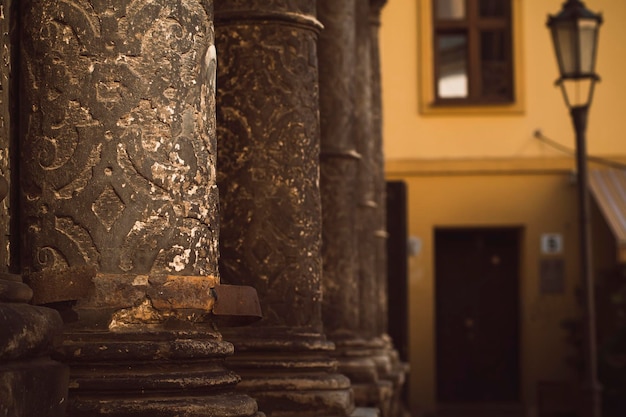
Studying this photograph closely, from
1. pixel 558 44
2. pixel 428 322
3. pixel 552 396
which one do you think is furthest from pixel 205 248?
pixel 428 322

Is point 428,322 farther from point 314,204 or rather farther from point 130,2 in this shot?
point 130,2

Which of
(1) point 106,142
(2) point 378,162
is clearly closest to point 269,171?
(1) point 106,142

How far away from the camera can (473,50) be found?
2161cm

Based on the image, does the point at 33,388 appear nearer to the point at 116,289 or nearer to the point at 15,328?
the point at 15,328

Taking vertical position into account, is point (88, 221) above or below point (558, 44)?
below

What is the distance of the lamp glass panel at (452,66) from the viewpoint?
21672 mm

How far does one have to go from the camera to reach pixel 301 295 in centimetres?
685

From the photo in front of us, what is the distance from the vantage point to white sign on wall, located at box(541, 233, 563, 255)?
836 inches

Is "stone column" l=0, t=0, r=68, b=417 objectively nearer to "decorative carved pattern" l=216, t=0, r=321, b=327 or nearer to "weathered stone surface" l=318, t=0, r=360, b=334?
"decorative carved pattern" l=216, t=0, r=321, b=327

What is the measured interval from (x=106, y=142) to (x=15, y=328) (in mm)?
735

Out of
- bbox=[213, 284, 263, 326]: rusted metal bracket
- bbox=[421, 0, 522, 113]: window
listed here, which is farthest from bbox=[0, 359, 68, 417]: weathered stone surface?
bbox=[421, 0, 522, 113]: window

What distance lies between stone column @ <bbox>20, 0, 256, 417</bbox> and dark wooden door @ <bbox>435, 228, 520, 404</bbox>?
1747 cm

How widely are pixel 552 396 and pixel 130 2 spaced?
39.1 feet

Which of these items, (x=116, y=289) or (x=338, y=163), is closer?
(x=116, y=289)
